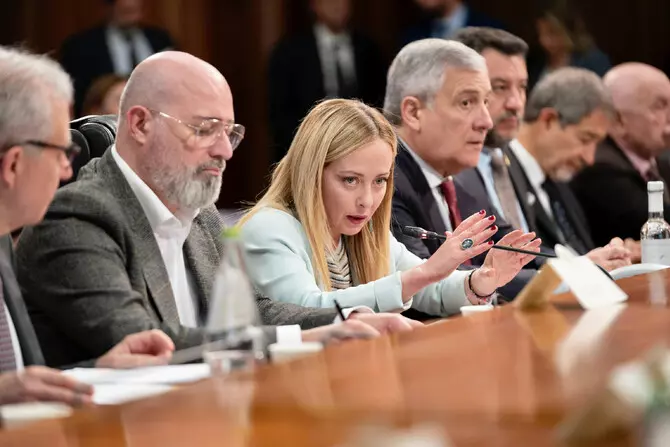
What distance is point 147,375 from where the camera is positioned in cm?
217

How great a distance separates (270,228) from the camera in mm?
3283

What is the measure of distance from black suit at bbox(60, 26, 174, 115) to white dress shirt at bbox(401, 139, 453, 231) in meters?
2.95

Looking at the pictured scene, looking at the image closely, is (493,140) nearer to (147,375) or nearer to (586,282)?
(586,282)

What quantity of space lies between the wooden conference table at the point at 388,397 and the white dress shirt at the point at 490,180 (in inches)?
99.9

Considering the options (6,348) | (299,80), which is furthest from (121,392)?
(299,80)

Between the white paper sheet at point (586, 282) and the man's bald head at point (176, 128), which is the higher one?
the man's bald head at point (176, 128)

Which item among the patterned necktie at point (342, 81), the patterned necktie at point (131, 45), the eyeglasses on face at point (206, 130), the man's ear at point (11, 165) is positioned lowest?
the patterned necktie at point (342, 81)

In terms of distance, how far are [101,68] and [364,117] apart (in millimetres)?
3538

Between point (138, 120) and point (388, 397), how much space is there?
1.61 m

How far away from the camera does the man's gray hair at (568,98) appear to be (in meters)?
5.57

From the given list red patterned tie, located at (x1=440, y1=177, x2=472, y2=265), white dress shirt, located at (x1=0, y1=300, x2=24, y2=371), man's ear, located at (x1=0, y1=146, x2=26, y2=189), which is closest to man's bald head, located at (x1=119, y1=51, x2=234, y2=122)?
man's ear, located at (x1=0, y1=146, x2=26, y2=189)

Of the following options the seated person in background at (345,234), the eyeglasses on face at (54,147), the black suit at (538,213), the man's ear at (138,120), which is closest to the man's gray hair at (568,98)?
the black suit at (538,213)

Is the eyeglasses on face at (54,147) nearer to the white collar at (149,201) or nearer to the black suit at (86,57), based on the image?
the white collar at (149,201)

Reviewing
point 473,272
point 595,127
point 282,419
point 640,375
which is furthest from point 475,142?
point 640,375
